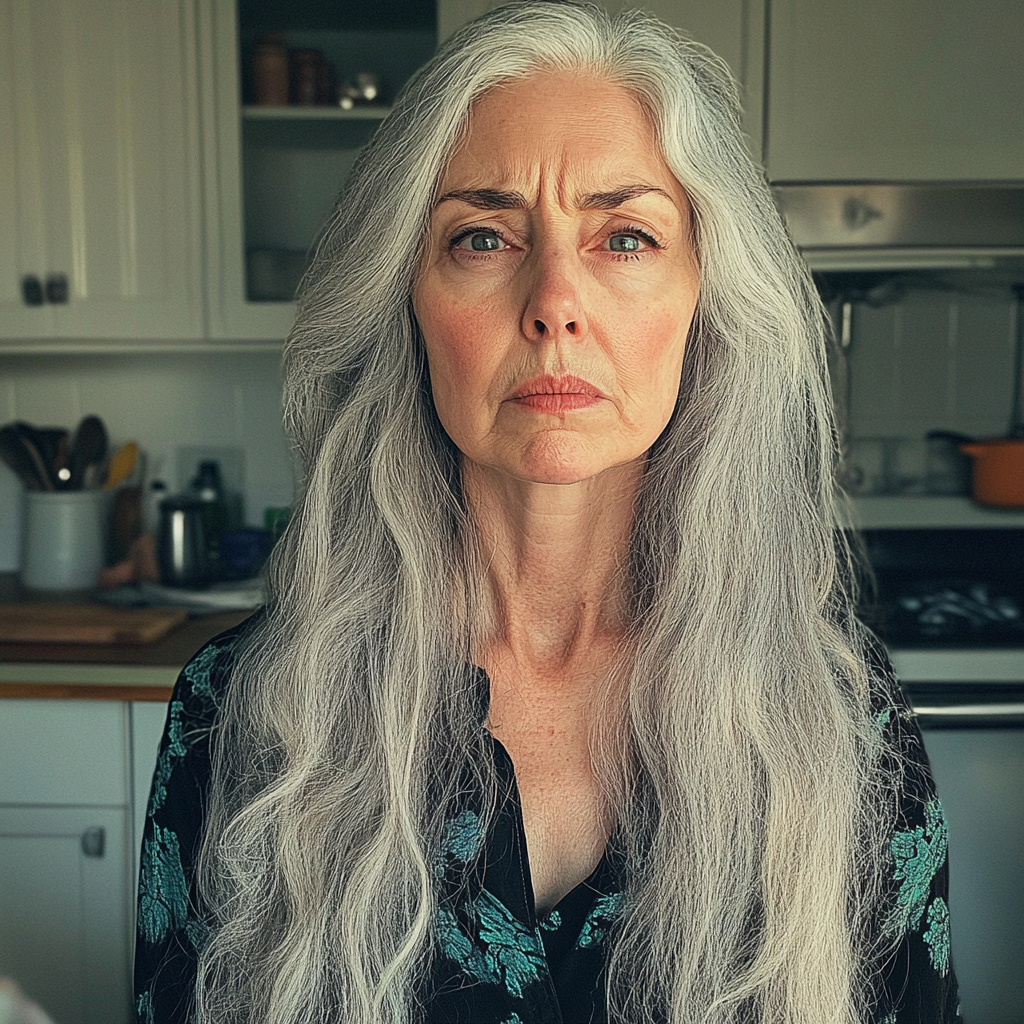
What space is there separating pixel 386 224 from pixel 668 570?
0.39 meters

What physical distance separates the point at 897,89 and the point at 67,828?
2145mm

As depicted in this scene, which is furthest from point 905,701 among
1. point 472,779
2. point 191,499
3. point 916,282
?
point 191,499

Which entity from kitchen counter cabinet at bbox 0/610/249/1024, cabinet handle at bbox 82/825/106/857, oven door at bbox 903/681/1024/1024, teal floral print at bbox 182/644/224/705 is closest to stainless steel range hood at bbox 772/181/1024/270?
oven door at bbox 903/681/1024/1024

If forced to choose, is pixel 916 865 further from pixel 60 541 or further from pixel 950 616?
pixel 60 541

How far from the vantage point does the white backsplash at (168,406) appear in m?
2.70

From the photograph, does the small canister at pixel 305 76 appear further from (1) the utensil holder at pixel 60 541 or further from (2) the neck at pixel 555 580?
(2) the neck at pixel 555 580

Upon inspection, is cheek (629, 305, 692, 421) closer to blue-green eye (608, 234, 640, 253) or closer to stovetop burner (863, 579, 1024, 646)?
blue-green eye (608, 234, 640, 253)

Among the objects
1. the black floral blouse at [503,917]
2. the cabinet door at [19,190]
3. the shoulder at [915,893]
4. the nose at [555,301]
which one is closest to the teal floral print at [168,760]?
the black floral blouse at [503,917]

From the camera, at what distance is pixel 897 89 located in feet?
7.27

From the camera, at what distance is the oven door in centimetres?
200

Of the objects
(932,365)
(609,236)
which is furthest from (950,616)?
(609,236)

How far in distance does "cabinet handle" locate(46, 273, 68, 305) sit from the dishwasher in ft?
5.96

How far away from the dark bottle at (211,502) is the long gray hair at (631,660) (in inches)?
58.9

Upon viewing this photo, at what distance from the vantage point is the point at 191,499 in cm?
247
